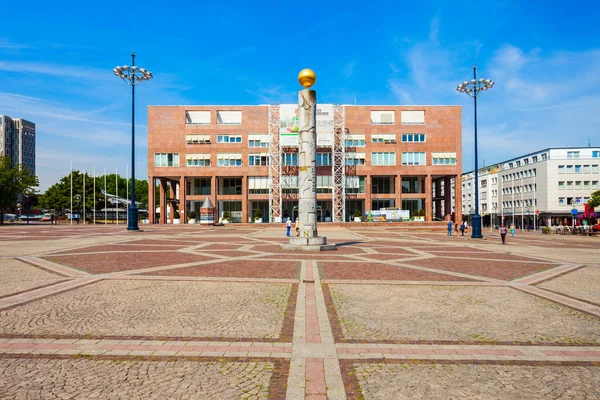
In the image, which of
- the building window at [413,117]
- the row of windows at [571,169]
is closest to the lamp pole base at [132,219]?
the building window at [413,117]

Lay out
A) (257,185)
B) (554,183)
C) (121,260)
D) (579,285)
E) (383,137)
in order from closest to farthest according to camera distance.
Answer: (579,285) → (121,260) → (383,137) → (257,185) → (554,183)

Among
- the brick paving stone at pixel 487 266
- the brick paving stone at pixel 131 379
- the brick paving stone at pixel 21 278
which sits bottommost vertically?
the brick paving stone at pixel 487 266

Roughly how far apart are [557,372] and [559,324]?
7.35ft

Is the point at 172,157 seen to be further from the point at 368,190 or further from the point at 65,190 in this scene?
the point at 368,190

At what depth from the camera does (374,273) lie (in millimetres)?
10820

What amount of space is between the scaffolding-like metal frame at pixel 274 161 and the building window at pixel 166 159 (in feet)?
50.0

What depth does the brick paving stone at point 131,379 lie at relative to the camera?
370cm

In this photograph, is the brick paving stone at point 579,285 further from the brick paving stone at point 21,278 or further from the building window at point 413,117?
the building window at point 413,117

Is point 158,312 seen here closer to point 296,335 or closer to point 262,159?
point 296,335

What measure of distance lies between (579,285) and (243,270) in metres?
9.27

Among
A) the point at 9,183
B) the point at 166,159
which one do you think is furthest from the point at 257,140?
the point at 9,183

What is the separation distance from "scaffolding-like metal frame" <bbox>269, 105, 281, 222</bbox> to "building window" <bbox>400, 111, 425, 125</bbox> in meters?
20.3

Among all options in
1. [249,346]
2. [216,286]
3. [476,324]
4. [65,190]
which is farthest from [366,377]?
[65,190]

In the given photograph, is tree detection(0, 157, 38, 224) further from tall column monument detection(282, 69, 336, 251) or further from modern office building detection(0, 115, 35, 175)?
modern office building detection(0, 115, 35, 175)
